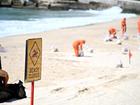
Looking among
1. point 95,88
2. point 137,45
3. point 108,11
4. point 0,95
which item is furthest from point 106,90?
point 108,11

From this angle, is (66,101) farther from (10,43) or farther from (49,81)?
(10,43)

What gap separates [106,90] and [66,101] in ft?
4.50

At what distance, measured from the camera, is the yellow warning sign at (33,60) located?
7.27 meters

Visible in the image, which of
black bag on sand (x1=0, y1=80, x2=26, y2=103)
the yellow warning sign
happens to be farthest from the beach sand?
the yellow warning sign

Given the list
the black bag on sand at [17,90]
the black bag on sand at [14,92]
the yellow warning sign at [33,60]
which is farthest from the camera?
the black bag on sand at [17,90]

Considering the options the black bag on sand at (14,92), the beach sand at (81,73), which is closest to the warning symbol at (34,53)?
the beach sand at (81,73)

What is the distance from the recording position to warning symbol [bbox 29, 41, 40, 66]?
7.34 meters

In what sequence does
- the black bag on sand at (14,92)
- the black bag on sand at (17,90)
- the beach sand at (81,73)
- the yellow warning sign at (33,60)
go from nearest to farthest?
1. the yellow warning sign at (33,60)
2. the beach sand at (81,73)
3. the black bag on sand at (14,92)
4. the black bag on sand at (17,90)

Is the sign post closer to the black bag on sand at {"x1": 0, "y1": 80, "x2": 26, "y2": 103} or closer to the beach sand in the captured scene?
the beach sand

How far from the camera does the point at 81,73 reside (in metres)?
14.8

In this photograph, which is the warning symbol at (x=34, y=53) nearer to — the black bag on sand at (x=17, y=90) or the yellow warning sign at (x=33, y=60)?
the yellow warning sign at (x=33, y=60)

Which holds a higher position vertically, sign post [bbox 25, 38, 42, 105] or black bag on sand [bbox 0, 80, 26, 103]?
sign post [bbox 25, 38, 42, 105]

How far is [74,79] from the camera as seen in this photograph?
13844 millimetres

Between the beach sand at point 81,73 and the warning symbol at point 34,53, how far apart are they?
260 cm
